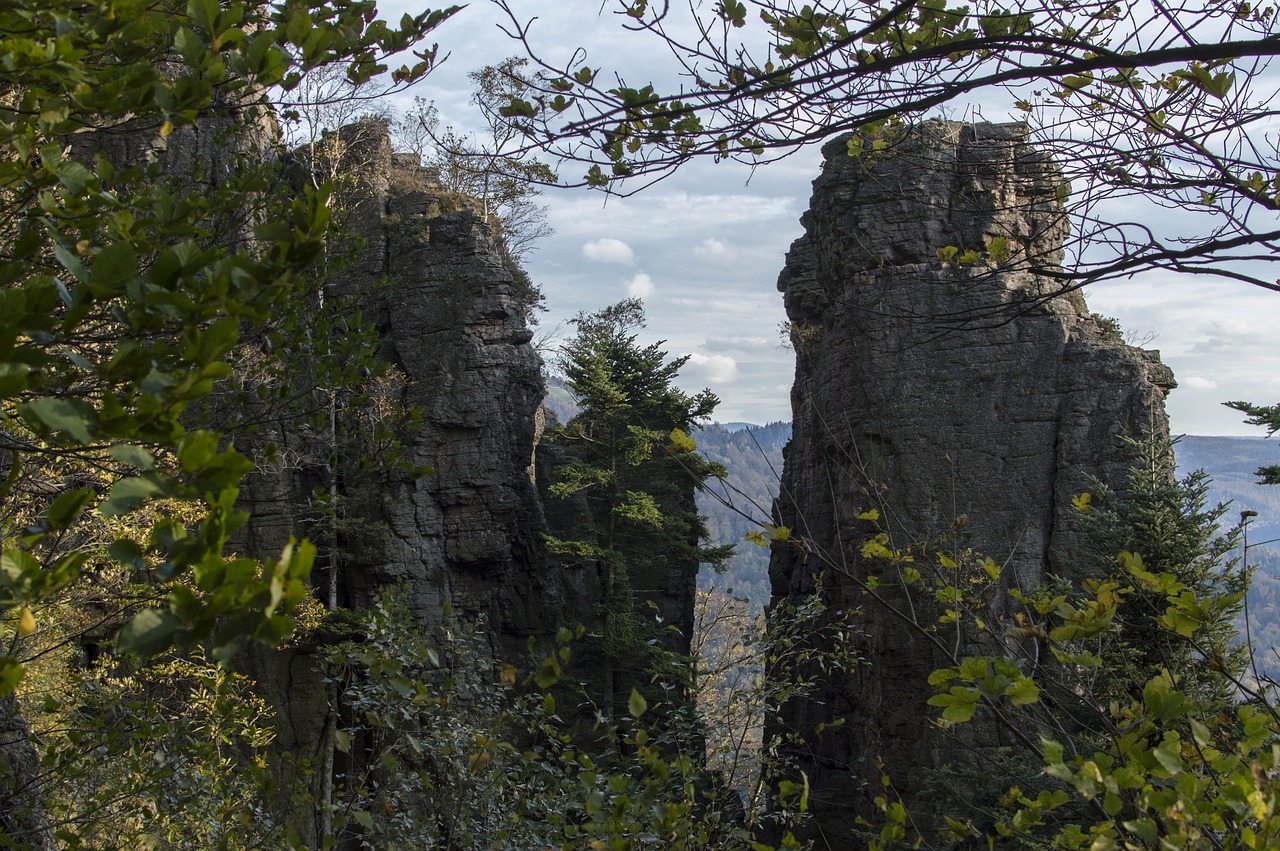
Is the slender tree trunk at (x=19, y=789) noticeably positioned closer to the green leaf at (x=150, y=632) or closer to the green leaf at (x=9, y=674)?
the green leaf at (x=9, y=674)

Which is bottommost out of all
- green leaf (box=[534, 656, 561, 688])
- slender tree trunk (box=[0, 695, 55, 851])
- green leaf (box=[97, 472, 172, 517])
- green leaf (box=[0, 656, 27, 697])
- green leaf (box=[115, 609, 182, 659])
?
slender tree trunk (box=[0, 695, 55, 851])

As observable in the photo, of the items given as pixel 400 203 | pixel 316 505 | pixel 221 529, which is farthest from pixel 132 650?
pixel 400 203

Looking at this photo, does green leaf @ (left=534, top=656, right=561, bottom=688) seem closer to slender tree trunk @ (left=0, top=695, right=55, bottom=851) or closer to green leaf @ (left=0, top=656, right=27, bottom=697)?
green leaf @ (left=0, top=656, right=27, bottom=697)

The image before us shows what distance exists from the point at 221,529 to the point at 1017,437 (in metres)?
16.6

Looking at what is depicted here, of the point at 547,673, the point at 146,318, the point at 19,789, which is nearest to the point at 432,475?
the point at 19,789

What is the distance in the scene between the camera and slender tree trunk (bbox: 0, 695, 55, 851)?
374cm

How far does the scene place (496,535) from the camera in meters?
18.5

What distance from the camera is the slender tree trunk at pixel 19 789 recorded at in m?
3.74

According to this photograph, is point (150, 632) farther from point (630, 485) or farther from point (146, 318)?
point (630, 485)

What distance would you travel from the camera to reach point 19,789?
12.2 feet

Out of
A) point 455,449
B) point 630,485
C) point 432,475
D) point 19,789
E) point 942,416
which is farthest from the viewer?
point 630,485

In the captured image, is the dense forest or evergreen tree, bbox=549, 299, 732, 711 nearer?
the dense forest

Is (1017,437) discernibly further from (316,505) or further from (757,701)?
(316,505)

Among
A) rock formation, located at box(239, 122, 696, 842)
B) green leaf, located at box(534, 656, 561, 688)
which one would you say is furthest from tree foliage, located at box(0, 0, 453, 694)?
rock formation, located at box(239, 122, 696, 842)
